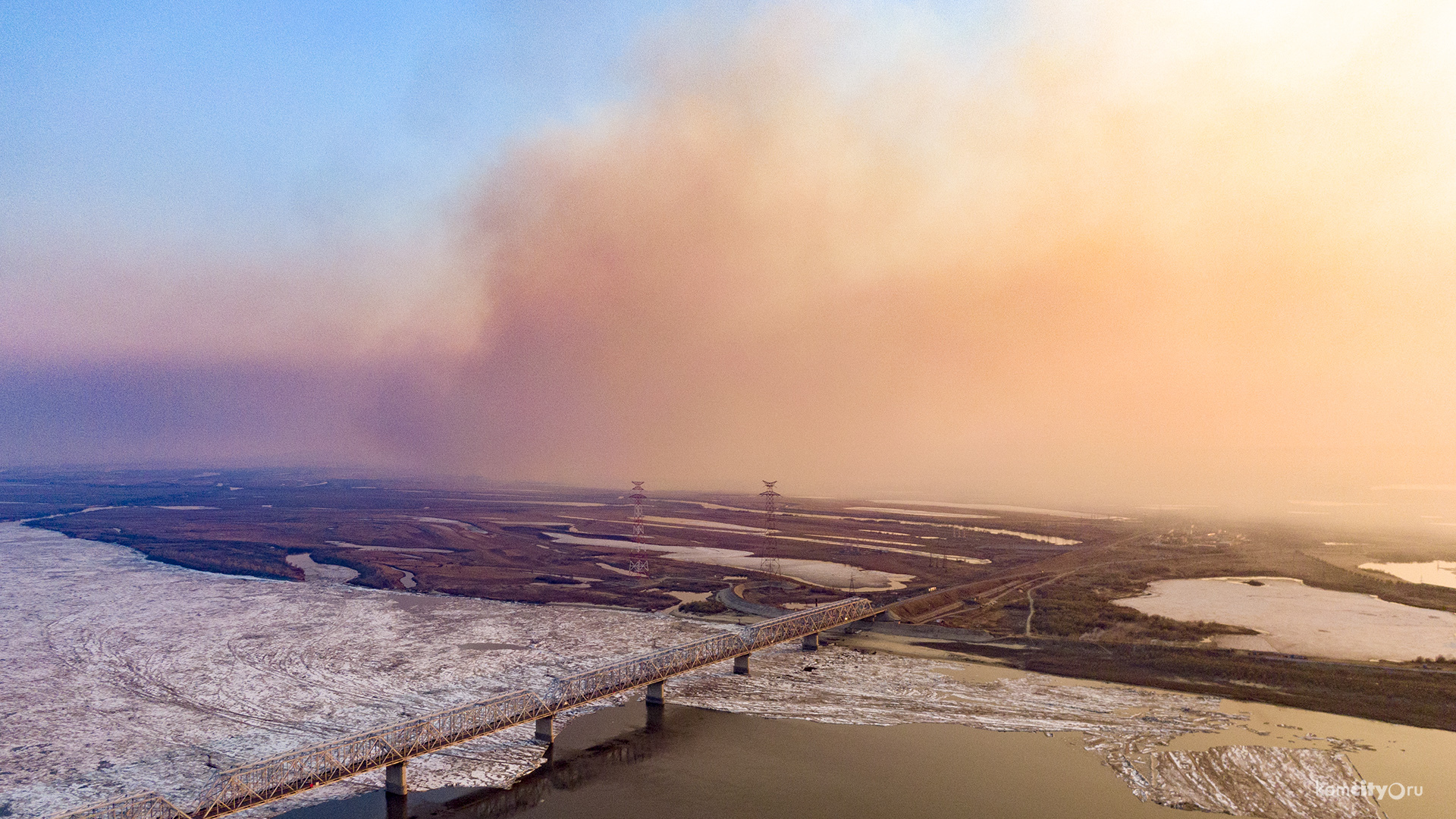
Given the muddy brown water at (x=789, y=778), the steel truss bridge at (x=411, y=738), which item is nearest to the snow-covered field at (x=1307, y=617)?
the muddy brown water at (x=789, y=778)

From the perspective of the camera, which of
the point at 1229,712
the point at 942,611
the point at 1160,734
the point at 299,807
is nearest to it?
the point at 299,807

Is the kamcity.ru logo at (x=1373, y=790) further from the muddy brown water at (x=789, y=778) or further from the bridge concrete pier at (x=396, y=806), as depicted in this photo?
Answer: the bridge concrete pier at (x=396, y=806)

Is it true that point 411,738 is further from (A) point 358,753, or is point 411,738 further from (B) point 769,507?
Answer: (B) point 769,507

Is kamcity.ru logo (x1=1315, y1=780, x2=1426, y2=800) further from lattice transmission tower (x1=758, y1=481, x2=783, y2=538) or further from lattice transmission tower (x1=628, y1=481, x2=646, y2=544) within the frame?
lattice transmission tower (x1=628, y1=481, x2=646, y2=544)

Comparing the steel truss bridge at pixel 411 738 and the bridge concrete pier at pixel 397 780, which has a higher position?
the steel truss bridge at pixel 411 738

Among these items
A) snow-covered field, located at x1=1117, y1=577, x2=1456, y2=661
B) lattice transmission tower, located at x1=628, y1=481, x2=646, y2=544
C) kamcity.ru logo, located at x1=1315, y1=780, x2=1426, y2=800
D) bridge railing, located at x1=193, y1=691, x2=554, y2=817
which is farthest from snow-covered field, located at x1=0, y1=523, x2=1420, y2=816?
lattice transmission tower, located at x1=628, y1=481, x2=646, y2=544

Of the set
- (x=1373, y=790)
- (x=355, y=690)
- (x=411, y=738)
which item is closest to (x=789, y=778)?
(x=411, y=738)

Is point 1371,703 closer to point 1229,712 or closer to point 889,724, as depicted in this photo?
point 1229,712

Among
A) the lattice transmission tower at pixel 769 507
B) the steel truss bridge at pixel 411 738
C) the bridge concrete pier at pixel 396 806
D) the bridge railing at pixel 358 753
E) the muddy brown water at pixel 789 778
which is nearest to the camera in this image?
the steel truss bridge at pixel 411 738

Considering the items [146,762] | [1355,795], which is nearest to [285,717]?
[146,762]
